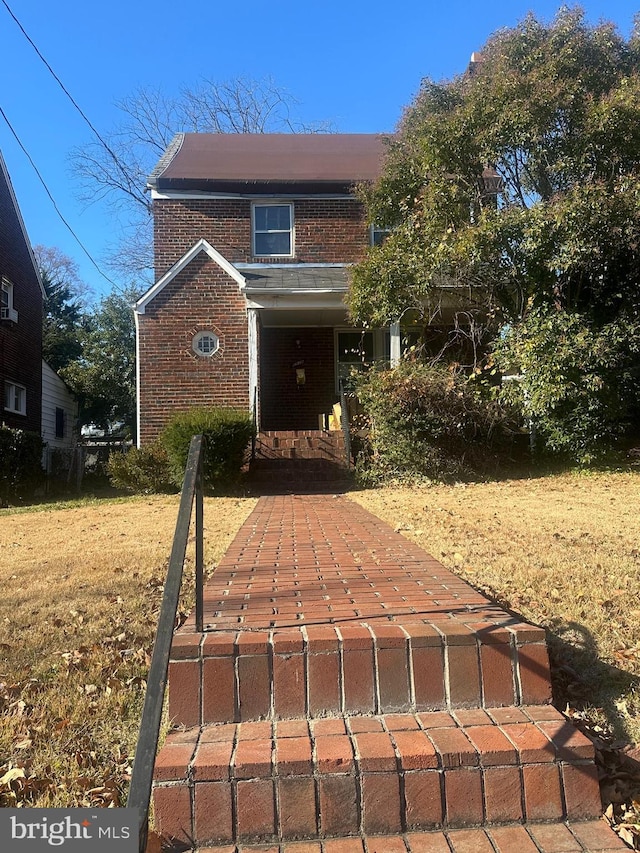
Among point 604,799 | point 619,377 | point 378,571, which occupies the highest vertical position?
point 619,377

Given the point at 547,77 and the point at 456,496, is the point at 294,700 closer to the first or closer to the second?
A: the point at 456,496

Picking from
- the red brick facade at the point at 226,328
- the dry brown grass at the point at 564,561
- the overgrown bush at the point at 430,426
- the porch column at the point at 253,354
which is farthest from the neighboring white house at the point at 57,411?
the dry brown grass at the point at 564,561

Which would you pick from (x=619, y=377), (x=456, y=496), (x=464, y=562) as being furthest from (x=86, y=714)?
(x=619, y=377)

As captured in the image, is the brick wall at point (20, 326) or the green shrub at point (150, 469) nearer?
the green shrub at point (150, 469)

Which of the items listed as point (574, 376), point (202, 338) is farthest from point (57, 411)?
point (574, 376)

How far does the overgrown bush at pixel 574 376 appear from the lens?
9609 millimetres

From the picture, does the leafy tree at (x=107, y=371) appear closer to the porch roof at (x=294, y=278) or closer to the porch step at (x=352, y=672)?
the porch roof at (x=294, y=278)

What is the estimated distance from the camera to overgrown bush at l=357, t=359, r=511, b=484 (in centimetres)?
964

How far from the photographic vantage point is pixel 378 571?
142 inches

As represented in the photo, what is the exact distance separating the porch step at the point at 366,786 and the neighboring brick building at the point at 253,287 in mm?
10537

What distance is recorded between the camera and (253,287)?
1219cm

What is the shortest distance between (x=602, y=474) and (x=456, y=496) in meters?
3.05

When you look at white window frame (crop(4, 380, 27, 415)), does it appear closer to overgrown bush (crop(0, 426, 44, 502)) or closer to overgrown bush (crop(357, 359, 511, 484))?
overgrown bush (crop(0, 426, 44, 502))

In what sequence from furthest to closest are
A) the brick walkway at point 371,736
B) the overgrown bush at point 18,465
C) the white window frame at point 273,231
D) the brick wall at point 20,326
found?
the brick wall at point 20,326
the white window frame at point 273,231
the overgrown bush at point 18,465
the brick walkway at point 371,736
